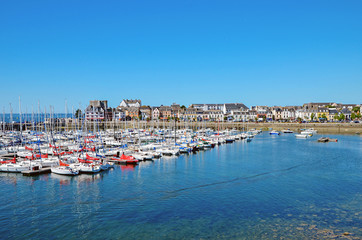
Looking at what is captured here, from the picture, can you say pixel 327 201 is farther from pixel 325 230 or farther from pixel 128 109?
pixel 128 109

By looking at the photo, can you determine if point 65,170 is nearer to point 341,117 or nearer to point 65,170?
point 65,170

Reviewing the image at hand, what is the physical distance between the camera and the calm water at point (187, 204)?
1920 cm

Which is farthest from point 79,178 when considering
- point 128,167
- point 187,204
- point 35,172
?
point 187,204

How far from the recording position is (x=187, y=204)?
78.9ft

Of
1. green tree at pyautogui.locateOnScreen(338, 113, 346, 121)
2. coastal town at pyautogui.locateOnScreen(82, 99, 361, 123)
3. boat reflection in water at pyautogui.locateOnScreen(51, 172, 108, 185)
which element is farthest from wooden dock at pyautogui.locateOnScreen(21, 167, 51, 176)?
green tree at pyautogui.locateOnScreen(338, 113, 346, 121)

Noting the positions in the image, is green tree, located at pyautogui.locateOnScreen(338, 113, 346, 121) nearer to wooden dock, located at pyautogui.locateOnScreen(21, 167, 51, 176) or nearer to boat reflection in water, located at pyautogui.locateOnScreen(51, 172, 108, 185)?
boat reflection in water, located at pyautogui.locateOnScreen(51, 172, 108, 185)

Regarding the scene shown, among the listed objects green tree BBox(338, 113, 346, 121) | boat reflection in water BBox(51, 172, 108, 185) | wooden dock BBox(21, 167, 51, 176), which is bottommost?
boat reflection in water BBox(51, 172, 108, 185)

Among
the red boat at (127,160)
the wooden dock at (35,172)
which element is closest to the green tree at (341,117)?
the red boat at (127,160)

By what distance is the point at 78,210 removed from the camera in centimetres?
2266

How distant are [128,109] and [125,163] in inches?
4013

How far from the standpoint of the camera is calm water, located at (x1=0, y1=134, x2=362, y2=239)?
63.0ft

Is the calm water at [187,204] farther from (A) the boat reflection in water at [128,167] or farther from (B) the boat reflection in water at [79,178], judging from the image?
(A) the boat reflection in water at [128,167]

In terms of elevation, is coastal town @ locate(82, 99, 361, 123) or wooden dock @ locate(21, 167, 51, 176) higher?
coastal town @ locate(82, 99, 361, 123)

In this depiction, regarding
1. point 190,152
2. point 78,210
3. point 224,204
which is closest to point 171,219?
point 224,204
